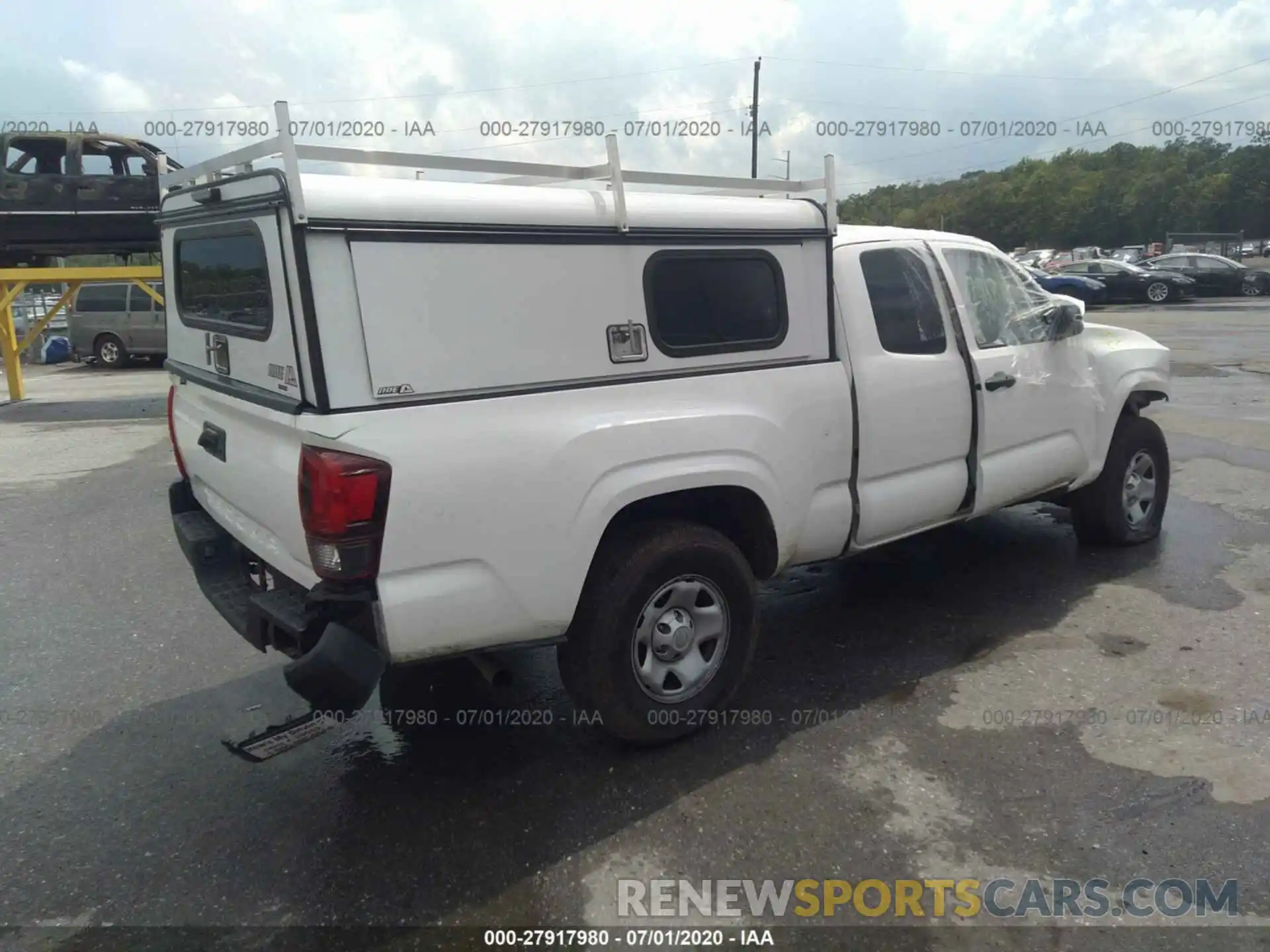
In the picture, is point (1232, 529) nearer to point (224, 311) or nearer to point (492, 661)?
point (492, 661)

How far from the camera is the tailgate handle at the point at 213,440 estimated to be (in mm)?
3582

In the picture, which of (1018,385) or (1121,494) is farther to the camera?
(1121,494)

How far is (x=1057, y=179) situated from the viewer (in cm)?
7000

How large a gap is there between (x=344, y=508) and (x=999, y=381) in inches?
130

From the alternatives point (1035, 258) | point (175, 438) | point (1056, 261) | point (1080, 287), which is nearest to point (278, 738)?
point (175, 438)

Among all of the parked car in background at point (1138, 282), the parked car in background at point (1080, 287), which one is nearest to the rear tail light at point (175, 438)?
the parked car in background at point (1080, 287)

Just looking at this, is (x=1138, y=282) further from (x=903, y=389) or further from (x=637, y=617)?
(x=637, y=617)

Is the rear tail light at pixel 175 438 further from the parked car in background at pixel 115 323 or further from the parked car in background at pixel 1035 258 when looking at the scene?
the parked car in background at pixel 1035 258

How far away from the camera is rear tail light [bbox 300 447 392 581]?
2.80 meters

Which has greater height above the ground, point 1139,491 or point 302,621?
point 302,621

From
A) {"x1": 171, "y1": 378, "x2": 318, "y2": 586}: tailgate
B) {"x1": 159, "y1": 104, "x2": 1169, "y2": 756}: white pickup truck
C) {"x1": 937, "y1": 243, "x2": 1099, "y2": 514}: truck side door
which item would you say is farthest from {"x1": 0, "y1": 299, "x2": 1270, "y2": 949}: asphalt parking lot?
{"x1": 171, "y1": 378, "x2": 318, "y2": 586}: tailgate

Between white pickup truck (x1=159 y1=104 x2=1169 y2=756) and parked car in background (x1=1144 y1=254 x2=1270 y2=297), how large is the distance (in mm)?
28510

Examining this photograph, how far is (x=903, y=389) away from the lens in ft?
14.0

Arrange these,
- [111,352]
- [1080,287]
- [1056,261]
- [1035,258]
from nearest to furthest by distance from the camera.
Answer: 1. [111,352]
2. [1080,287]
3. [1056,261]
4. [1035,258]
